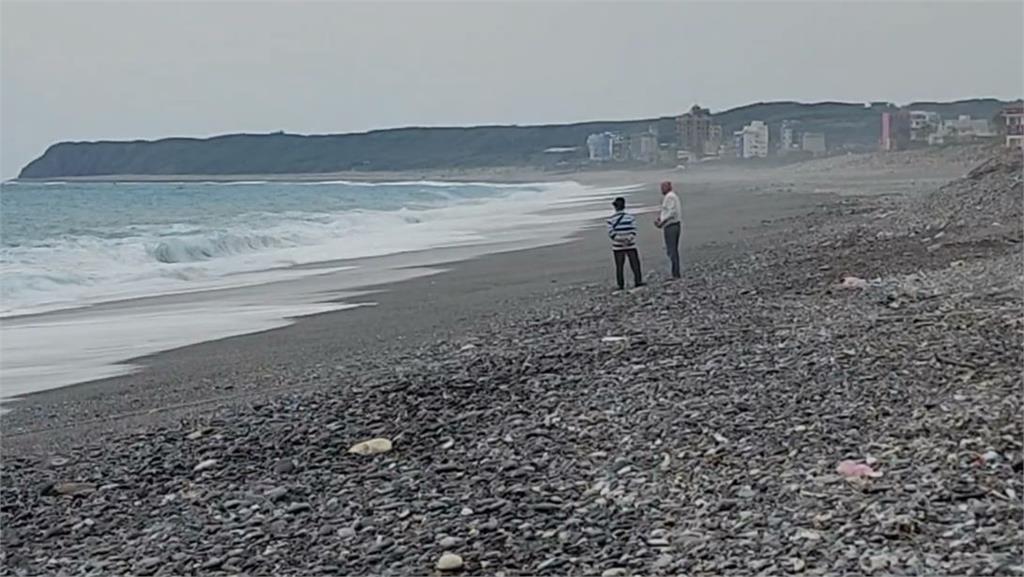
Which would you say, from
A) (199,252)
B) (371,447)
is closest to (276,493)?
(371,447)

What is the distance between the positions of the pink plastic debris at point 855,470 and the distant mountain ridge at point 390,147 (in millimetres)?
145059

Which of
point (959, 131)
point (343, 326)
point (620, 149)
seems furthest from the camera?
point (620, 149)

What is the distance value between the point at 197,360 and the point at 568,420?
5307mm

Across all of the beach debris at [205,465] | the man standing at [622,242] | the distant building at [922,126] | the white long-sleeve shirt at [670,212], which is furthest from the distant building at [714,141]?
the beach debris at [205,465]

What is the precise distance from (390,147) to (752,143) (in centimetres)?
5216

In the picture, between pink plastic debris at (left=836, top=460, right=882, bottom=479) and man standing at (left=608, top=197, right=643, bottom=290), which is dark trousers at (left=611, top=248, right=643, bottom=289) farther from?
pink plastic debris at (left=836, top=460, right=882, bottom=479)

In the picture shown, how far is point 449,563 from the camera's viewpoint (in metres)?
4.53

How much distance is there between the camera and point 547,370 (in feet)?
25.7

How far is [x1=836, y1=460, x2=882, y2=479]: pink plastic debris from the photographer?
4.84 meters

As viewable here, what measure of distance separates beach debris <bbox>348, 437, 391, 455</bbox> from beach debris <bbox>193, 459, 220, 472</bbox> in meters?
0.72

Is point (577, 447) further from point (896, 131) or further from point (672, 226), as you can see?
point (896, 131)

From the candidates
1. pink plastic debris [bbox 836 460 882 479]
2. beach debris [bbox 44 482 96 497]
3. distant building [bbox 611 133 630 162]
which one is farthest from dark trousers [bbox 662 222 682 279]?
distant building [bbox 611 133 630 162]

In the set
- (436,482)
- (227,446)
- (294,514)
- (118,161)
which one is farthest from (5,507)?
(118,161)

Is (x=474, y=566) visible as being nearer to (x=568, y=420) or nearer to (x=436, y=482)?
(x=436, y=482)
